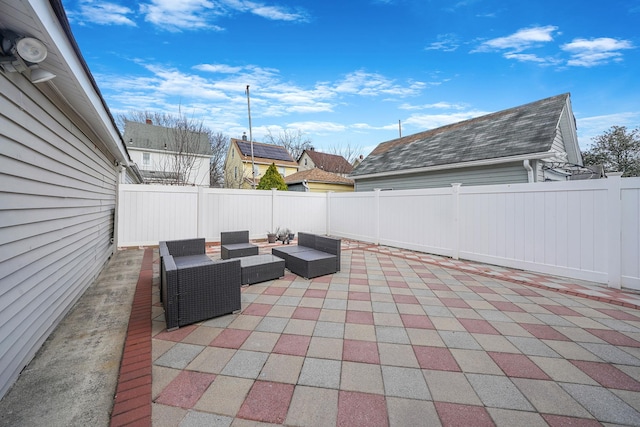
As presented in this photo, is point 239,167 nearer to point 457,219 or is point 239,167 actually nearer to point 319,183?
point 319,183

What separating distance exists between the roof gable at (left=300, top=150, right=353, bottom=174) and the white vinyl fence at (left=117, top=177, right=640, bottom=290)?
17.7 metres

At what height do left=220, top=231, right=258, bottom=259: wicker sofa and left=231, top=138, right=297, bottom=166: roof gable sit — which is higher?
left=231, top=138, right=297, bottom=166: roof gable

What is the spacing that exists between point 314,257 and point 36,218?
3.59 metres

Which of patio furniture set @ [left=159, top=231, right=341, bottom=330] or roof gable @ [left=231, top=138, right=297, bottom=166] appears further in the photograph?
roof gable @ [left=231, top=138, right=297, bottom=166]

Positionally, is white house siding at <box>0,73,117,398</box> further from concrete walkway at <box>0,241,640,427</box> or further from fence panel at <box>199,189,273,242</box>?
fence panel at <box>199,189,273,242</box>

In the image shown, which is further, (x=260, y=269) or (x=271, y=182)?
(x=271, y=182)

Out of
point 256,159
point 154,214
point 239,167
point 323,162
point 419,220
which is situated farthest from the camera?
point 323,162

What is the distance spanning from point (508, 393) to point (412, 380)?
25.1 inches

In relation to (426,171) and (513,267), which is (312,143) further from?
(513,267)

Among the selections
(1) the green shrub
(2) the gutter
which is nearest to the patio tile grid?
(2) the gutter

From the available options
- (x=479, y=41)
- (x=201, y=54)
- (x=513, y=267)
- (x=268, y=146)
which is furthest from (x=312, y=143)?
(x=513, y=267)

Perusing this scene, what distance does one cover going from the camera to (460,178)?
8.93 m

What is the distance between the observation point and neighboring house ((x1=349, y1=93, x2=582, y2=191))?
7426 millimetres

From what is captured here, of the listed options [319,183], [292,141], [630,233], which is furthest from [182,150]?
[292,141]
